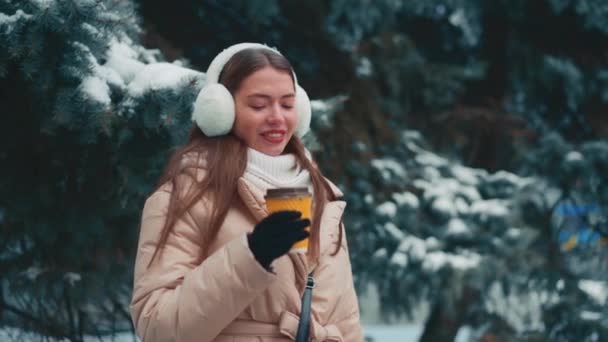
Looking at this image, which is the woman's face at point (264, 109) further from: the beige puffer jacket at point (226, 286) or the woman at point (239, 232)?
the beige puffer jacket at point (226, 286)

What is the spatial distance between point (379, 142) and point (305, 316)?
450cm

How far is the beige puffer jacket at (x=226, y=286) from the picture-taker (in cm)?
243

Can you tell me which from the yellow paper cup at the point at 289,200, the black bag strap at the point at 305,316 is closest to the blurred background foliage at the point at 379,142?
the black bag strap at the point at 305,316

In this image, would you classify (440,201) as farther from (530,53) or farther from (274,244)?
(274,244)

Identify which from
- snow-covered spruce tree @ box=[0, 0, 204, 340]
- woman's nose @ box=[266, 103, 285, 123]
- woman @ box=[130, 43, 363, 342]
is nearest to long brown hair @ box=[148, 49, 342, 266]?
woman @ box=[130, 43, 363, 342]

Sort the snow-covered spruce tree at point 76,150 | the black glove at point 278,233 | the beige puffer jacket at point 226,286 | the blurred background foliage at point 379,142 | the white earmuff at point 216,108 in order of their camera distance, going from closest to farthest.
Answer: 1. the black glove at point 278,233
2. the beige puffer jacket at point 226,286
3. the white earmuff at point 216,108
4. the snow-covered spruce tree at point 76,150
5. the blurred background foliage at point 379,142

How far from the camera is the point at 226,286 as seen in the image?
7.96 ft

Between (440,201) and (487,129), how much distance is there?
1.52m

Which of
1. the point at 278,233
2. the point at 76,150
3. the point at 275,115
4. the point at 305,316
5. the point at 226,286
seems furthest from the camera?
the point at 76,150

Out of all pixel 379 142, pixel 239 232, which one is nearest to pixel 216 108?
pixel 239 232

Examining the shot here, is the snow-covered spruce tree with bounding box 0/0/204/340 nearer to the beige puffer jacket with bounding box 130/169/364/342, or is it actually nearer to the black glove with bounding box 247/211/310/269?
the beige puffer jacket with bounding box 130/169/364/342

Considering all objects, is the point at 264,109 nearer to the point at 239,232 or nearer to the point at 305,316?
the point at 239,232

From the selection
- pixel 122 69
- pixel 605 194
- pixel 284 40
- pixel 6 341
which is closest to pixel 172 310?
pixel 122 69

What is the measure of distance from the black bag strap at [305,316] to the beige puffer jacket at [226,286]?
0.02m
